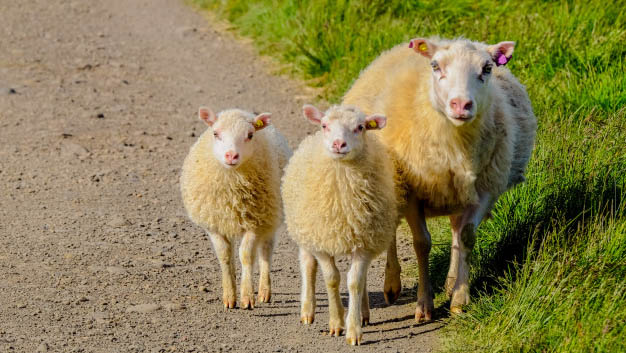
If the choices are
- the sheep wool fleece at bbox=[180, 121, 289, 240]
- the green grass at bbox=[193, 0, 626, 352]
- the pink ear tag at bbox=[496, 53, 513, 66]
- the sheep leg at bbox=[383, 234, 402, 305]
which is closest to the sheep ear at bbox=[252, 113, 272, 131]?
the sheep wool fleece at bbox=[180, 121, 289, 240]

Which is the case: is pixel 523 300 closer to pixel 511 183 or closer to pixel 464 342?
pixel 464 342

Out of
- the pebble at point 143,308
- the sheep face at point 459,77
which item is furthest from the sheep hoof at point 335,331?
the sheep face at point 459,77

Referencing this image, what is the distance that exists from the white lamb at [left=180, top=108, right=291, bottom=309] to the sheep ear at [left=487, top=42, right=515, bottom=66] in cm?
148

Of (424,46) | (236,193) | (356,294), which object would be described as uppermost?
(424,46)

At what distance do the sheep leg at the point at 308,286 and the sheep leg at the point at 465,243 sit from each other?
87 centimetres

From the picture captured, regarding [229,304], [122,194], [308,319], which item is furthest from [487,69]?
[122,194]

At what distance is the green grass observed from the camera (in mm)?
5418

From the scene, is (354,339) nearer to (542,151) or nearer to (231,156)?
(231,156)

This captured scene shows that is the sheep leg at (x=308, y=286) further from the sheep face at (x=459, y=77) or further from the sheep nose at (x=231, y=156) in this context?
the sheep face at (x=459, y=77)

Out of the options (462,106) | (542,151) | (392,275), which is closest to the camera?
(462,106)

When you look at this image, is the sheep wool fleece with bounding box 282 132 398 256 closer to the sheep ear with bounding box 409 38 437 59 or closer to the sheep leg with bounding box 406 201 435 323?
the sheep leg with bounding box 406 201 435 323

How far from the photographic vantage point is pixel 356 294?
588cm

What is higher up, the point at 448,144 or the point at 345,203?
the point at 448,144

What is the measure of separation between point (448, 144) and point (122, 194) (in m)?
3.43
